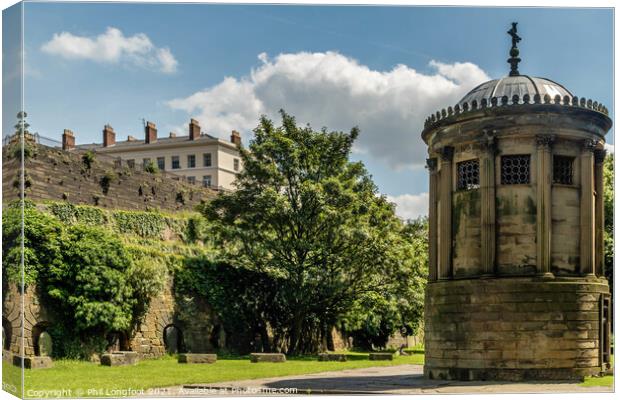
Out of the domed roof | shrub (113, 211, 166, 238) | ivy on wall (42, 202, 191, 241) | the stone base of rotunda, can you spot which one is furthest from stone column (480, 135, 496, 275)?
shrub (113, 211, 166, 238)

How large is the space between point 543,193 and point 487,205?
140 cm

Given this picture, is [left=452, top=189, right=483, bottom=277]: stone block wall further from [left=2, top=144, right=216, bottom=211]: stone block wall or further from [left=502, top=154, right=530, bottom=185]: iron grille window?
[left=2, top=144, right=216, bottom=211]: stone block wall

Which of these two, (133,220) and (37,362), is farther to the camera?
(133,220)

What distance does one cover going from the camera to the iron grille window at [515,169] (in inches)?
885

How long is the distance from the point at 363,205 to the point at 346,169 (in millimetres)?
1864

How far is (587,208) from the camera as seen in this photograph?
22609 mm

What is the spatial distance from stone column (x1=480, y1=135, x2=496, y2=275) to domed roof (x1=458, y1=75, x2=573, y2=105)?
137 centimetres

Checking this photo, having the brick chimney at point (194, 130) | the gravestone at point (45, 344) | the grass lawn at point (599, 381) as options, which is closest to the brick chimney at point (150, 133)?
the brick chimney at point (194, 130)

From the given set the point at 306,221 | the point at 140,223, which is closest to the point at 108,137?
the point at 140,223

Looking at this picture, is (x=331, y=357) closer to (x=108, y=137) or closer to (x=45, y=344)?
(x=45, y=344)

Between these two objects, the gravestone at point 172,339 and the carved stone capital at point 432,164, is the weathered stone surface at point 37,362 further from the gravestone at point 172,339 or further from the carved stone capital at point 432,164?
the carved stone capital at point 432,164

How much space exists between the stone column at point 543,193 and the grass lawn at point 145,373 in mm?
8787

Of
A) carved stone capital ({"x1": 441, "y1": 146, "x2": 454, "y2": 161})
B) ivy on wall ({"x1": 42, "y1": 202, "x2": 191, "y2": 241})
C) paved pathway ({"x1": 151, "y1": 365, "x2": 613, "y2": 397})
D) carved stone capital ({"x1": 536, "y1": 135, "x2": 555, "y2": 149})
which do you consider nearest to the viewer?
paved pathway ({"x1": 151, "y1": 365, "x2": 613, "y2": 397})

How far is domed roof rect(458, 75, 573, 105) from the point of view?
23078 millimetres
